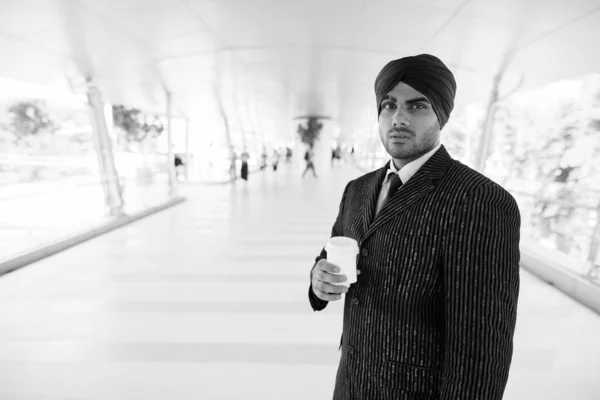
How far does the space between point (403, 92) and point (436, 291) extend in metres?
0.51

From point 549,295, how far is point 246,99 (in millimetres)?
9220

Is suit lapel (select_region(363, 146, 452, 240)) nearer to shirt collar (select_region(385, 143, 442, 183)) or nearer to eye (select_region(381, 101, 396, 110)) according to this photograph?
shirt collar (select_region(385, 143, 442, 183))

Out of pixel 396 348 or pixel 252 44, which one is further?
pixel 252 44

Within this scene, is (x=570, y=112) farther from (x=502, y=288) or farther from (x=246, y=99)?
(x=502, y=288)

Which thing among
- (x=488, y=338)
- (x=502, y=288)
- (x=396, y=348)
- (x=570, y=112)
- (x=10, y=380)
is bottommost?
(x=10, y=380)

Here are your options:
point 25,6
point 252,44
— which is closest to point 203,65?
point 252,44

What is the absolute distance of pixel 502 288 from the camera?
77 cm

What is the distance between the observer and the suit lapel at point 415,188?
87 centimetres

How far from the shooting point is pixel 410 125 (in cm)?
93

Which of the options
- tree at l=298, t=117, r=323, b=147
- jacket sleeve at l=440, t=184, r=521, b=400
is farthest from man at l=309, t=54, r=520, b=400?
tree at l=298, t=117, r=323, b=147

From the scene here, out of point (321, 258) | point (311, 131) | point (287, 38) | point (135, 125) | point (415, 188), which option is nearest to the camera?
point (415, 188)

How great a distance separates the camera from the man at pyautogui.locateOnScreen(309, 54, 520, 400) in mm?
765

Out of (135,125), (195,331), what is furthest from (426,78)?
(135,125)

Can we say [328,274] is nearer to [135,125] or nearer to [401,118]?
[401,118]
